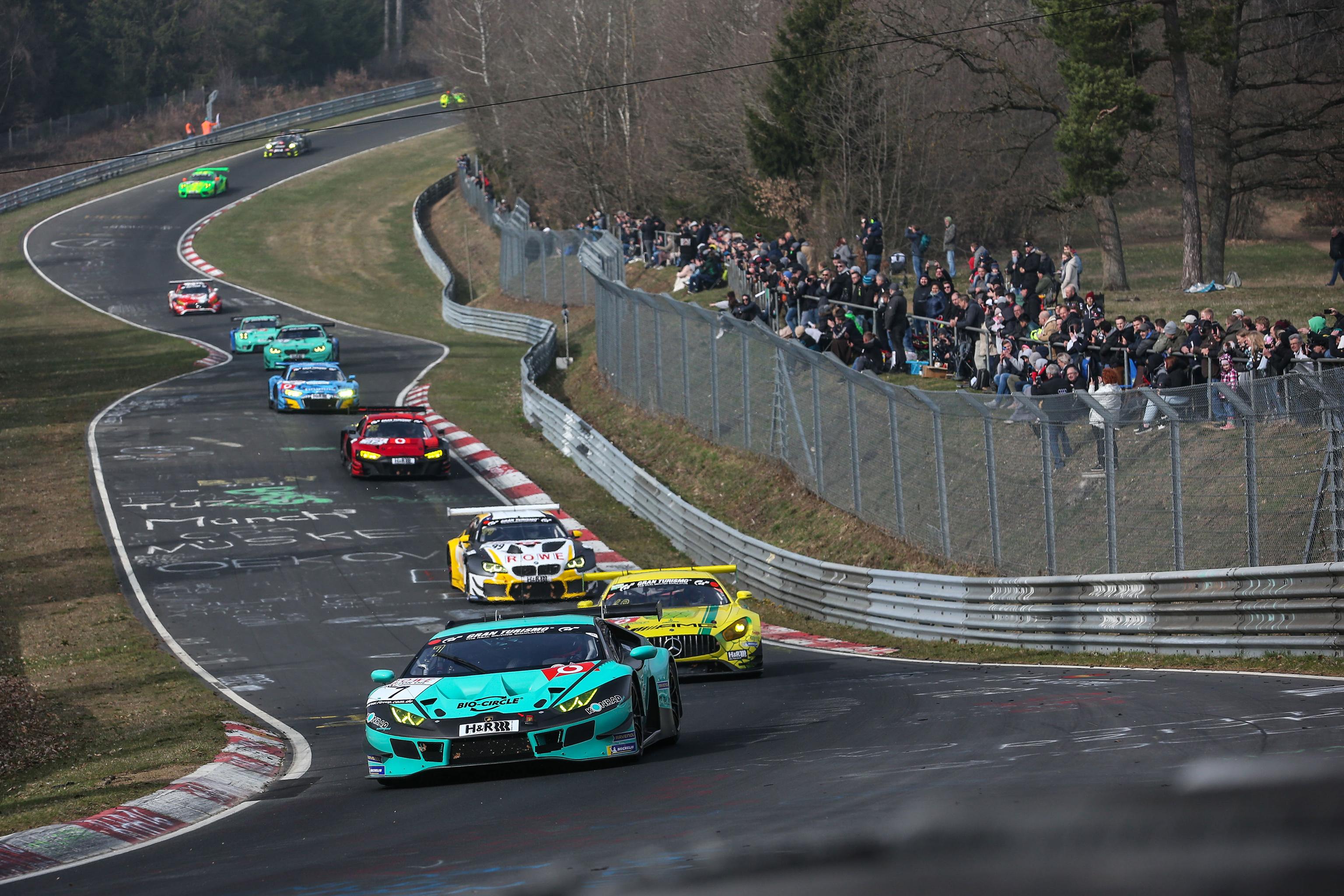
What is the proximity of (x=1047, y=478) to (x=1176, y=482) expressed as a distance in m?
2.22

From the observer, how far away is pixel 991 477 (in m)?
18.7

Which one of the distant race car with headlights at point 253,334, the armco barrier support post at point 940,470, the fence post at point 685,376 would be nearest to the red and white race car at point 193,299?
the distant race car with headlights at point 253,334

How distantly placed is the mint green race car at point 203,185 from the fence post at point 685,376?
61342 mm

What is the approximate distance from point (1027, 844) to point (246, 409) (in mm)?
38642

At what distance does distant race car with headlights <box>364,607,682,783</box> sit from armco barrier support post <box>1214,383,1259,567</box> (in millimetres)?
6315

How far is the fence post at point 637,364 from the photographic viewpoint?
115 ft

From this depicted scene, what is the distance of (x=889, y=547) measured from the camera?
22.0m

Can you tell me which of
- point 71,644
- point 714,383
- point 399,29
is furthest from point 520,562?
point 399,29

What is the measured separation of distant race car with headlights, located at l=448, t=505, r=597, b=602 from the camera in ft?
74.2

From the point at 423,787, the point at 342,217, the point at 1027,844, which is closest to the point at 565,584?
the point at 423,787

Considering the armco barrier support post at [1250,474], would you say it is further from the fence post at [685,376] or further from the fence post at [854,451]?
the fence post at [685,376]

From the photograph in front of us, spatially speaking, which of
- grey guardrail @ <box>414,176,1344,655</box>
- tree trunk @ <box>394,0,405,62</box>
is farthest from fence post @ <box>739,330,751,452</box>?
tree trunk @ <box>394,0,405,62</box>

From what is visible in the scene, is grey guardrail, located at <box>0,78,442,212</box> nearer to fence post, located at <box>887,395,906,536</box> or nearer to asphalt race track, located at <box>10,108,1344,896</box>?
asphalt race track, located at <box>10,108,1344,896</box>

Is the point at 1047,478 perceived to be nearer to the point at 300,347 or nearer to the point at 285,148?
the point at 300,347
